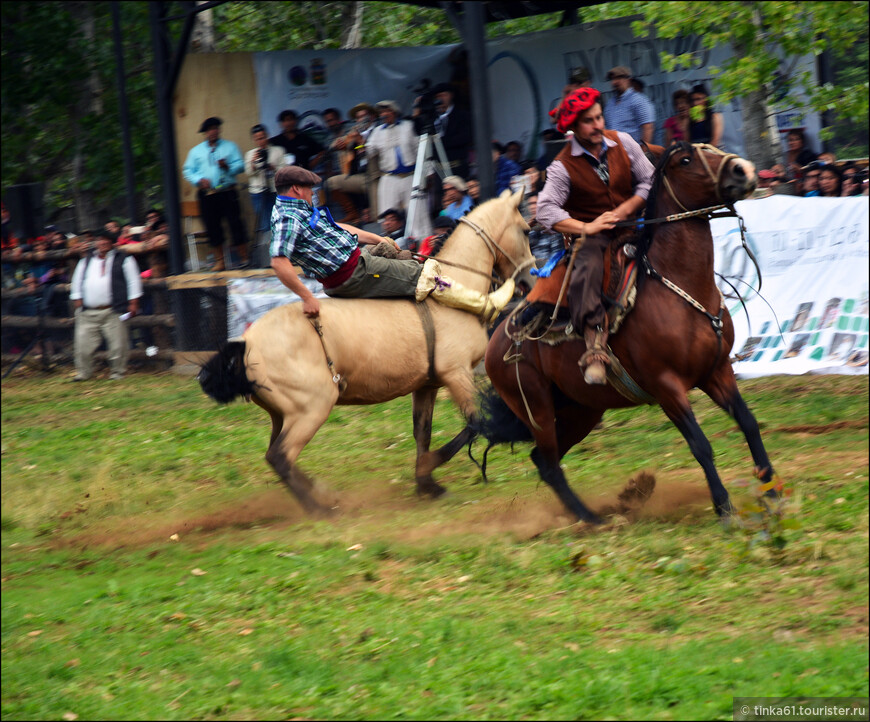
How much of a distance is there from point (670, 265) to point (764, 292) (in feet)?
15.5

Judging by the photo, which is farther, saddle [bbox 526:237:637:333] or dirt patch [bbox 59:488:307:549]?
dirt patch [bbox 59:488:307:549]

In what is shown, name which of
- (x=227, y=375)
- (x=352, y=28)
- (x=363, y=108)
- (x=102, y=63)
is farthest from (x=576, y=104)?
(x=102, y=63)

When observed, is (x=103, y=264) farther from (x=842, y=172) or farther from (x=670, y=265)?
(x=670, y=265)

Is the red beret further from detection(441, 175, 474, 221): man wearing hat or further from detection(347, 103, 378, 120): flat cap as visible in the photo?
detection(347, 103, 378, 120): flat cap

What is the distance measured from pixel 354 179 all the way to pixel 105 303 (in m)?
4.38

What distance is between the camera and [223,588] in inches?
275

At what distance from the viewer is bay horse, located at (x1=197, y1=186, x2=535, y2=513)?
27.4 feet

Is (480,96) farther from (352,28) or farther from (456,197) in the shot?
(352,28)

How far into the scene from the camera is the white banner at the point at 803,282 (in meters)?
10.4

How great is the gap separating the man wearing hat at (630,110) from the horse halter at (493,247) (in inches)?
163

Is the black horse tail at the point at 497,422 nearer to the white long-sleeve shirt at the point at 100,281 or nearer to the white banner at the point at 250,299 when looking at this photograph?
the white banner at the point at 250,299

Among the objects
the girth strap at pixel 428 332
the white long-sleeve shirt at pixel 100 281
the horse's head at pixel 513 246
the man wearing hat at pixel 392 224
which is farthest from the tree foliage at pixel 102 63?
the girth strap at pixel 428 332

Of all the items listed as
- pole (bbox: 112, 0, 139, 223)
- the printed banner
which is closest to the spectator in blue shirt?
the printed banner

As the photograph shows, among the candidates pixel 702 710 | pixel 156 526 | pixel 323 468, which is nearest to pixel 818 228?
pixel 323 468
